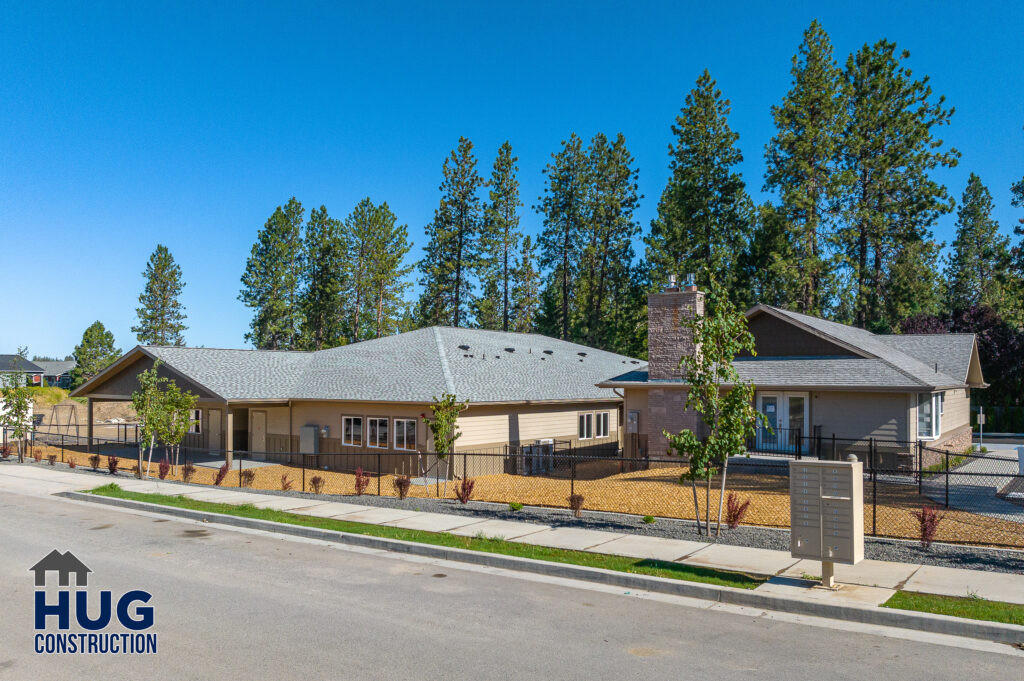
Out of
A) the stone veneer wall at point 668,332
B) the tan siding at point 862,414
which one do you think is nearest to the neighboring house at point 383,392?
the stone veneer wall at point 668,332

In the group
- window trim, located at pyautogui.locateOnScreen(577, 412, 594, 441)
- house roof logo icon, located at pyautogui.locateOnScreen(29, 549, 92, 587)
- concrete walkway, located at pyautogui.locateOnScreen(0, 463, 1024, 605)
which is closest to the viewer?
concrete walkway, located at pyautogui.locateOnScreen(0, 463, 1024, 605)

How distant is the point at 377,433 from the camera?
28188 millimetres

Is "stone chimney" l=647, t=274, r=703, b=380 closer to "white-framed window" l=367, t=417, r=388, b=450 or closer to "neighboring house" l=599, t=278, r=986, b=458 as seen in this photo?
"neighboring house" l=599, t=278, r=986, b=458

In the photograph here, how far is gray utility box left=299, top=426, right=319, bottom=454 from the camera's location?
30.1m

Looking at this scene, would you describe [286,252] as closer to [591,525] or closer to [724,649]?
[591,525]

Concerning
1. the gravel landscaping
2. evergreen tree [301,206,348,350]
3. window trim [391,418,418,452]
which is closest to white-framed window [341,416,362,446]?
window trim [391,418,418,452]

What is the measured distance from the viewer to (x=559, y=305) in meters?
62.2

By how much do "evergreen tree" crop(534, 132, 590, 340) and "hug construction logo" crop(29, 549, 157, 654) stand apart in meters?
48.4

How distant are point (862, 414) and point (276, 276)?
54632mm

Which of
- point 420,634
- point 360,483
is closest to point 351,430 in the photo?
point 360,483

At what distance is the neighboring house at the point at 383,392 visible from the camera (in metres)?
27.6

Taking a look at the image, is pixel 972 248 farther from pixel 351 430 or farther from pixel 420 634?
pixel 420 634

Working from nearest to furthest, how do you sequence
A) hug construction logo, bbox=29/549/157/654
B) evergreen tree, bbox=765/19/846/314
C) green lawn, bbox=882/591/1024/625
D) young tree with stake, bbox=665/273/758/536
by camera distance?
hug construction logo, bbox=29/549/157/654 → green lawn, bbox=882/591/1024/625 → young tree with stake, bbox=665/273/758/536 → evergreen tree, bbox=765/19/846/314

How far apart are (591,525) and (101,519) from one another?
38.1 ft
